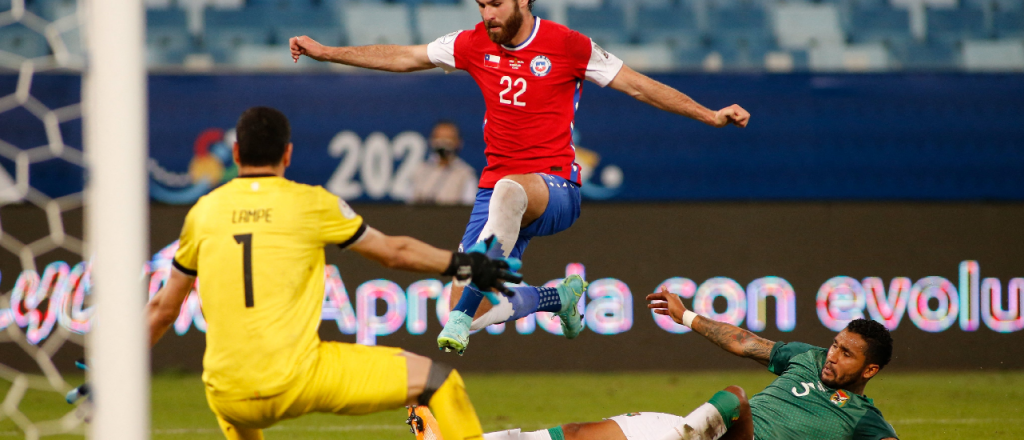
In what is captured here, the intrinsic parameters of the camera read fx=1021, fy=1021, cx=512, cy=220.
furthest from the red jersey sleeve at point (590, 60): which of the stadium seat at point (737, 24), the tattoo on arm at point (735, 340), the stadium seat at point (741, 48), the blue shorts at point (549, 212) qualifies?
the stadium seat at point (737, 24)

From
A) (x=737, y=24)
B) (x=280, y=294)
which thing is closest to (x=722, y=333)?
(x=280, y=294)

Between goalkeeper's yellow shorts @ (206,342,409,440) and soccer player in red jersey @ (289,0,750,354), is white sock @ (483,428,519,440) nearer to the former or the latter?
soccer player in red jersey @ (289,0,750,354)

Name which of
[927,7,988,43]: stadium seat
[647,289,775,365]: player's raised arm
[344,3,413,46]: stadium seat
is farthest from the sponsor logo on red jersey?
[927,7,988,43]: stadium seat

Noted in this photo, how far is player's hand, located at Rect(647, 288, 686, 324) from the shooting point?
5066 mm

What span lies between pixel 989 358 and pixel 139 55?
7928mm

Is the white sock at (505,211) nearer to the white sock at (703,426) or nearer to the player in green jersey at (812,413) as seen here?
the player in green jersey at (812,413)

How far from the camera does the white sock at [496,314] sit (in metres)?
5.04

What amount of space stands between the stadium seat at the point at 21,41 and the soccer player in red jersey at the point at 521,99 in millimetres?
5947

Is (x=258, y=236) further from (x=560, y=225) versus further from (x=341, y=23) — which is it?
(x=341, y=23)

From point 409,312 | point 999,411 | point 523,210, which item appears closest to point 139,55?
point 523,210

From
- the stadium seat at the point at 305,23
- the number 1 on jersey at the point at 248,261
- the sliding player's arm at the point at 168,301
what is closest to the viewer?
the number 1 on jersey at the point at 248,261

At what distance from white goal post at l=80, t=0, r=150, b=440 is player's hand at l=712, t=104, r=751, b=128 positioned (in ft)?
8.41

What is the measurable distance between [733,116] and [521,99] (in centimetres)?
106

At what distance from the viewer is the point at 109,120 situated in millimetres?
2936
